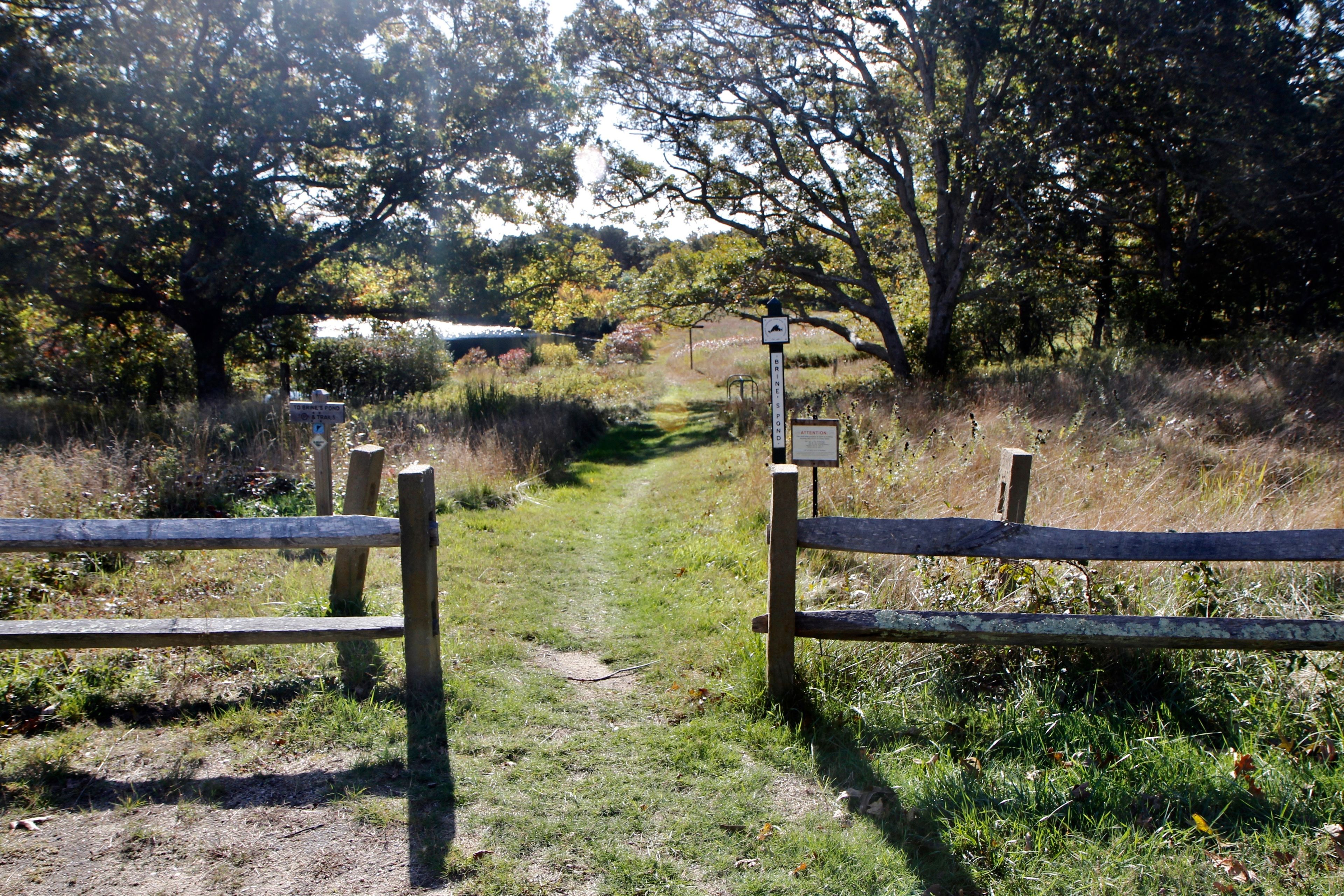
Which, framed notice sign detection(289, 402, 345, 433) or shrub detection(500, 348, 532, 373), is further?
shrub detection(500, 348, 532, 373)

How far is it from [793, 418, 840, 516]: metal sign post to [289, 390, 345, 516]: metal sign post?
381 cm

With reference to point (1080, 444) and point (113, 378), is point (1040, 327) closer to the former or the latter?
point (1080, 444)

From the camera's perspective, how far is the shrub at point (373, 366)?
72.3 ft

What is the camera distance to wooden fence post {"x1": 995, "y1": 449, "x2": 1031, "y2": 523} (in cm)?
464

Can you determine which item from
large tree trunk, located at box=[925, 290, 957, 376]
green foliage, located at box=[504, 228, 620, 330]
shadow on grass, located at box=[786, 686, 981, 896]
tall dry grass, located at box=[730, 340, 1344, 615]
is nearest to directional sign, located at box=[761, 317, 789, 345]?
tall dry grass, located at box=[730, 340, 1344, 615]

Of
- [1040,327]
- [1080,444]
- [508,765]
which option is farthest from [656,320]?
[508,765]

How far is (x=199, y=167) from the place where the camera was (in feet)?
48.1

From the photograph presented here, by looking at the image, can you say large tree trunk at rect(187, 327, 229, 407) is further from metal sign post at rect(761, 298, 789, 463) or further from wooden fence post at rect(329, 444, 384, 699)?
metal sign post at rect(761, 298, 789, 463)

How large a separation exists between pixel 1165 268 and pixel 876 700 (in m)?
18.7

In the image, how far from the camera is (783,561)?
3916mm

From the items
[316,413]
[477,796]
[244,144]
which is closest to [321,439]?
[316,413]

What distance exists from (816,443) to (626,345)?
3258cm

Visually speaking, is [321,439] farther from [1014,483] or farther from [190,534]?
[1014,483]

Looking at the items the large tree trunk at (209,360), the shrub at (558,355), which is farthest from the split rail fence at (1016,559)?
the shrub at (558,355)
